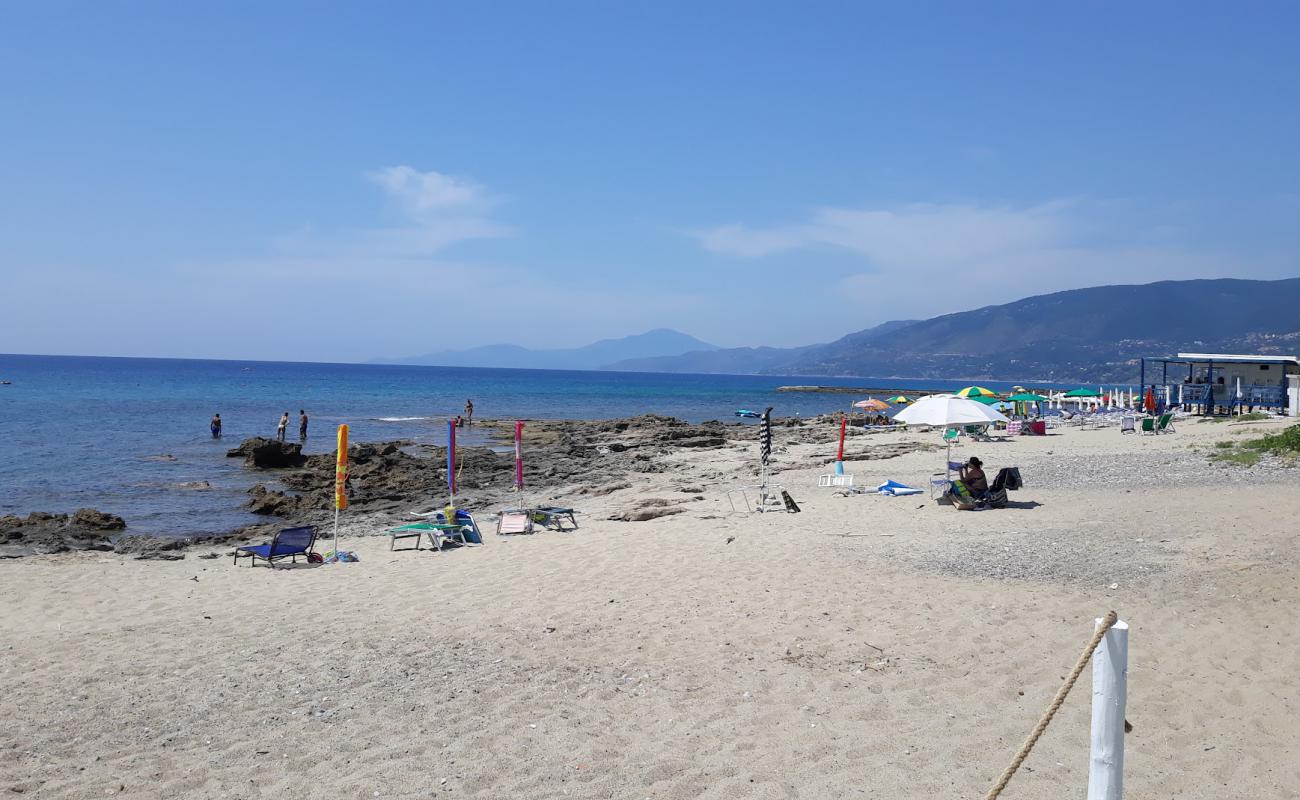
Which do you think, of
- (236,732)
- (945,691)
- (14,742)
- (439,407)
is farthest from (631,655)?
(439,407)

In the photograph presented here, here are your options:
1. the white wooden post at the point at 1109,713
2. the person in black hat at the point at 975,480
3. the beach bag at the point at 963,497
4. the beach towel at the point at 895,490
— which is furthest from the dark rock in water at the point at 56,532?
the white wooden post at the point at 1109,713

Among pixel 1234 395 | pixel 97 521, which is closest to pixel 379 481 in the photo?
pixel 97 521

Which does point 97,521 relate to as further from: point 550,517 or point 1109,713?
point 1109,713

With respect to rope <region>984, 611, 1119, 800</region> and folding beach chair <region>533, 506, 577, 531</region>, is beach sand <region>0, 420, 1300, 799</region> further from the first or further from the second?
folding beach chair <region>533, 506, 577, 531</region>

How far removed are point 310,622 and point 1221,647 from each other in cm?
816

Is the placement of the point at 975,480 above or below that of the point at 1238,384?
below

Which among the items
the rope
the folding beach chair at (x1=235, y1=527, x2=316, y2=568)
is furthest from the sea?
the rope

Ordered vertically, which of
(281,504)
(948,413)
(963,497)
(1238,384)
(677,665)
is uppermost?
(1238,384)

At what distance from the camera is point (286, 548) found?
12.5 m

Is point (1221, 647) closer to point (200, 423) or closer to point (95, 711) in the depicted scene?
point (95, 711)

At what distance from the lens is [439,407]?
213 ft

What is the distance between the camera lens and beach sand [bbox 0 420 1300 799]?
513 cm

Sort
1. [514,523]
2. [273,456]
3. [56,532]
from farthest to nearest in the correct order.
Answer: [273,456] < [56,532] < [514,523]

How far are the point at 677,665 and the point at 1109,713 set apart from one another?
399 centimetres
